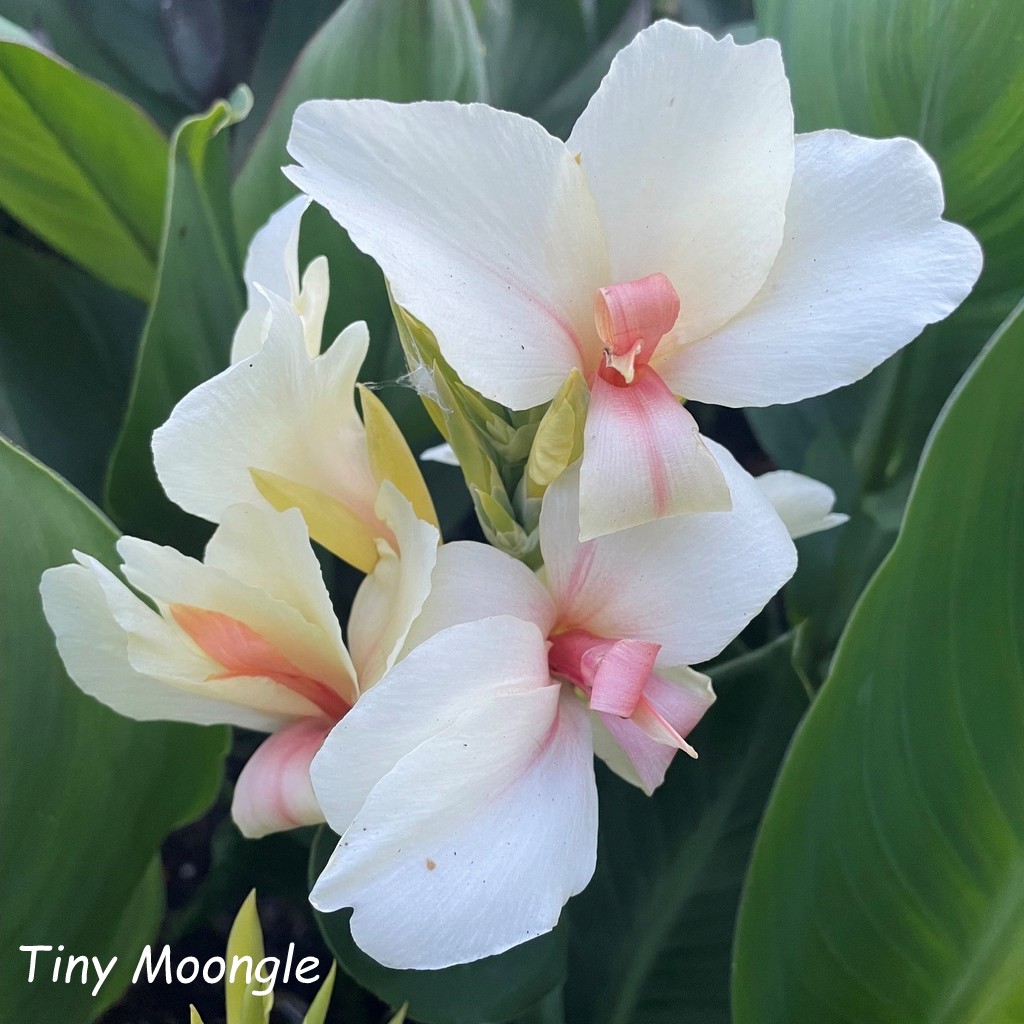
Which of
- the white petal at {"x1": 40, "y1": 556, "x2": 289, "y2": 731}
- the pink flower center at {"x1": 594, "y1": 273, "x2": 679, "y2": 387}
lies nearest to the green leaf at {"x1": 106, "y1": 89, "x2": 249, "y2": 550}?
the white petal at {"x1": 40, "y1": 556, "x2": 289, "y2": 731}

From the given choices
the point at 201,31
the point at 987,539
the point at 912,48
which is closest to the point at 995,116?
the point at 912,48

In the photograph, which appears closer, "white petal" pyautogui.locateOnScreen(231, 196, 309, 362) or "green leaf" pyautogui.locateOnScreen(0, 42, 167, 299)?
"white petal" pyautogui.locateOnScreen(231, 196, 309, 362)

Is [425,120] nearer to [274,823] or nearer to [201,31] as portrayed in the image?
[274,823]

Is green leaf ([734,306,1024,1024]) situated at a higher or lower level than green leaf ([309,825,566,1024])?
higher

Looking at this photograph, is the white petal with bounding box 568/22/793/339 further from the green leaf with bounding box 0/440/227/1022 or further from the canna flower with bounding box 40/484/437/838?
the green leaf with bounding box 0/440/227/1022

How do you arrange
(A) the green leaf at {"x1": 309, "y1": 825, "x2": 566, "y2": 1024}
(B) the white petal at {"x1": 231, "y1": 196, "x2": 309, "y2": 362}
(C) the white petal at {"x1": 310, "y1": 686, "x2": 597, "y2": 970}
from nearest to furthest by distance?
(C) the white petal at {"x1": 310, "y1": 686, "x2": 597, "y2": 970}, (B) the white petal at {"x1": 231, "y1": 196, "x2": 309, "y2": 362}, (A) the green leaf at {"x1": 309, "y1": 825, "x2": 566, "y2": 1024}

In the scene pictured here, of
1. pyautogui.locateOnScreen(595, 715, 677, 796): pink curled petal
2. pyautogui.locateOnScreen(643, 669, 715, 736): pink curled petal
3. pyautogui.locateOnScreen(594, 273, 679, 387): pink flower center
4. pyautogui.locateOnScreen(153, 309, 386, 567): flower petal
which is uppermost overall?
pyautogui.locateOnScreen(594, 273, 679, 387): pink flower center

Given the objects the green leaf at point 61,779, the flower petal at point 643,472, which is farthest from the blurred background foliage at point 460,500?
the flower petal at point 643,472
